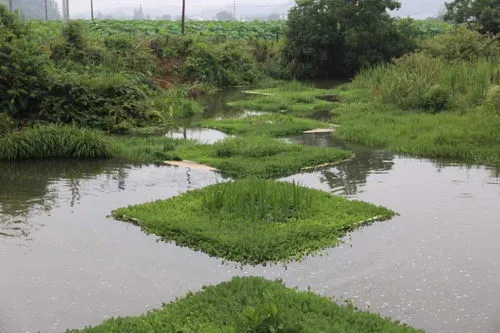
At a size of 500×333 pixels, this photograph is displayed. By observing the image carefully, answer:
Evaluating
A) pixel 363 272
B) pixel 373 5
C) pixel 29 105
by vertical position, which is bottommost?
pixel 363 272

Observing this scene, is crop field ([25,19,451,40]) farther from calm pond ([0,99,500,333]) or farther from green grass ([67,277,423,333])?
green grass ([67,277,423,333])

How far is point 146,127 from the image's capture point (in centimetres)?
1466

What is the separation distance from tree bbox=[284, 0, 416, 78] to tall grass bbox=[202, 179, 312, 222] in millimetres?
20780

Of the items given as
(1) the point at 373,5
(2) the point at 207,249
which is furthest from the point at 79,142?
(1) the point at 373,5

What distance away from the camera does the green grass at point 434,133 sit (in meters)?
11.3

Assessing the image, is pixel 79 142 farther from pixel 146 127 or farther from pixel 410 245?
pixel 410 245

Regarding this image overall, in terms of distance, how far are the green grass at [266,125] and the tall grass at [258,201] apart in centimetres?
568

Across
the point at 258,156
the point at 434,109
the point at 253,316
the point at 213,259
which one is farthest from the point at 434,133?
the point at 253,316

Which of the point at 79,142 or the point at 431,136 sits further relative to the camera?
the point at 431,136

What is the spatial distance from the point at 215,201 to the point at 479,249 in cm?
316

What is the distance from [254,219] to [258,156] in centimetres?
380

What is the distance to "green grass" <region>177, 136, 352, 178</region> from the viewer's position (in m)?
10.1

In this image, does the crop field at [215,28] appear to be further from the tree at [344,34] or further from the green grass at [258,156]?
the green grass at [258,156]

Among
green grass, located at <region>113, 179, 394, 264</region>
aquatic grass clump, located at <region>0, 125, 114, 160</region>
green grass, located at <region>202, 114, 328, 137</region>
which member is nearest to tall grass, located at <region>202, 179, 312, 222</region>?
green grass, located at <region>113, 179, 394, 264</region>
